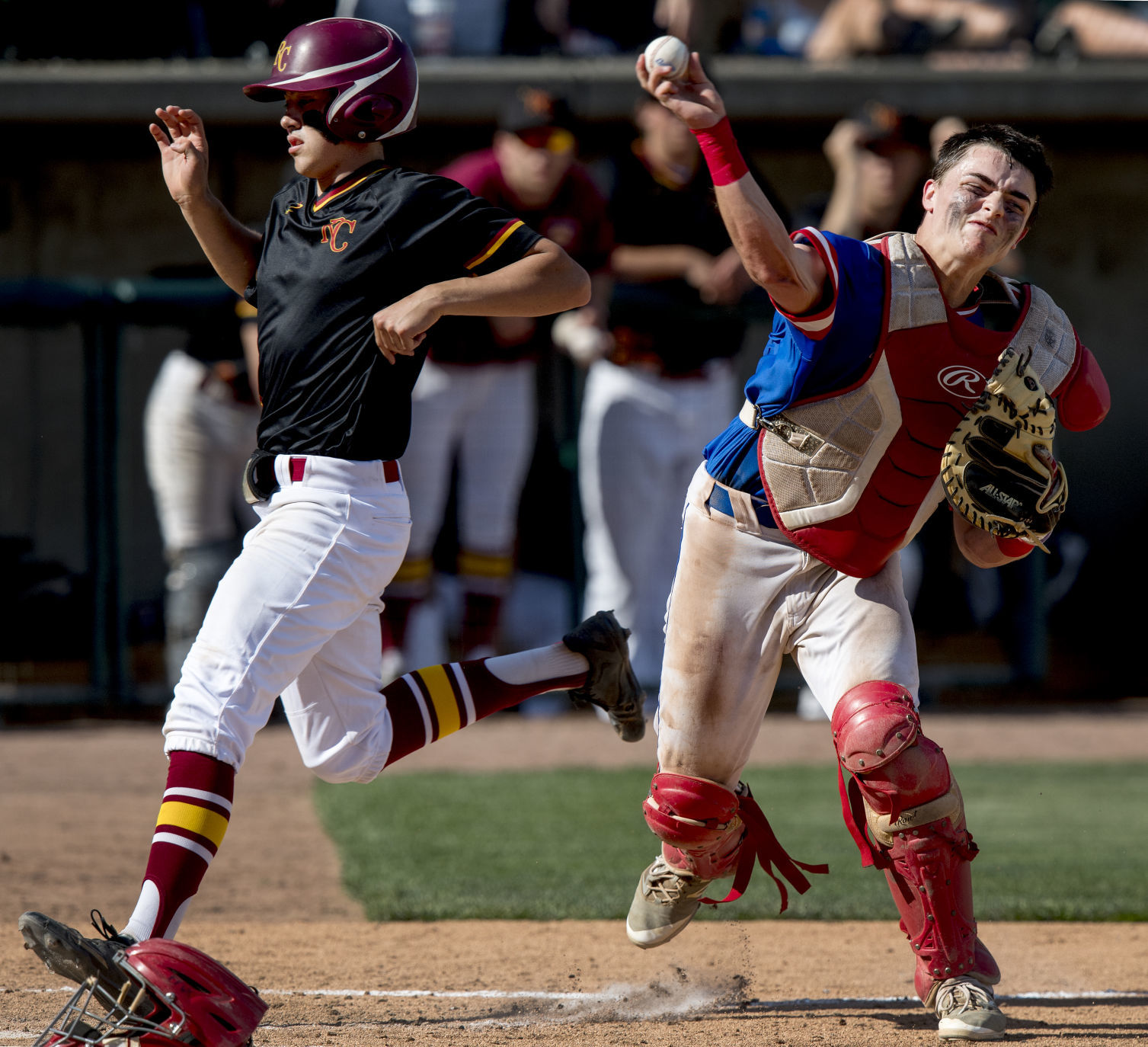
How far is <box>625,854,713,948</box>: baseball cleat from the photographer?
139 inches

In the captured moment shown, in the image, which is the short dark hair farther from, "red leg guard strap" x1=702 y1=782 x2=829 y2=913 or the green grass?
the green grass

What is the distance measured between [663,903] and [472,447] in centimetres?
398

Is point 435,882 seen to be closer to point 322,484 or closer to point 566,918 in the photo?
point 566,918

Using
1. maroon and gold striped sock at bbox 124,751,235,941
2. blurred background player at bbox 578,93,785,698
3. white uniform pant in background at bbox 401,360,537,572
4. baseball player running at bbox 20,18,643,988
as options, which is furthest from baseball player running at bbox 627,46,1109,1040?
blurred background player at bbox 578,93,785,698

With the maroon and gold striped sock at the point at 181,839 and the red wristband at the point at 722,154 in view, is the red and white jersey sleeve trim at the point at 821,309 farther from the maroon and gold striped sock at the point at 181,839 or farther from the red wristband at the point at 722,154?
the maroon and gold striped sock at the point at 181,839

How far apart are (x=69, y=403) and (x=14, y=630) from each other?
4.02ft

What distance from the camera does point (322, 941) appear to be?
404 cm

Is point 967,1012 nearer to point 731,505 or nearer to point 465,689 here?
point 731,505

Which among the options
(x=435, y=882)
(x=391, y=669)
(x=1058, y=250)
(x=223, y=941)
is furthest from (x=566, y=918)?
(x=1058, y=250)

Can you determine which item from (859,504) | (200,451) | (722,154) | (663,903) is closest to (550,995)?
(663,903)

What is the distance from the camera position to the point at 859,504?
3186mm

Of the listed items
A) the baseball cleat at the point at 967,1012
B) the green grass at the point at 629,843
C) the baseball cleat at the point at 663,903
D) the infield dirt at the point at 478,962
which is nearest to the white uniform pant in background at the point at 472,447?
the green grass at the point at 629,843

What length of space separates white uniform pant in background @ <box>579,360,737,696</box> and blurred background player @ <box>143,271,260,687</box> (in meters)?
1.67

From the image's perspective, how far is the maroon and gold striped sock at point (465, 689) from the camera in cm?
352
